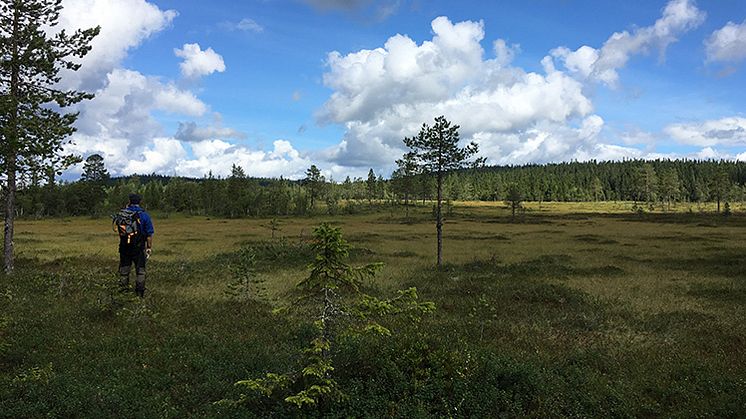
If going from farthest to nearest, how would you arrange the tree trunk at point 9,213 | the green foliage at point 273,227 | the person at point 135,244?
the green foliage at point 273,227 → the tree trunk at point 9,213 → the person at point 135,244

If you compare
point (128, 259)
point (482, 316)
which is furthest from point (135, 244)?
point (482, 316)

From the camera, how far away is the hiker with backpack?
13.3 m

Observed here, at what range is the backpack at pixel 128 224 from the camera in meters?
13.2

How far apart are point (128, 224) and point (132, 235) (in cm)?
39

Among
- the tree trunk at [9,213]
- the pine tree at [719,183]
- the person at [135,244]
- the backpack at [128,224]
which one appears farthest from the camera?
the pine tree at [719,183]

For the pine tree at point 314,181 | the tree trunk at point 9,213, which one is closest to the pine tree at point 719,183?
the pine tree at point 314,181

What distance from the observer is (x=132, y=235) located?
531 inches

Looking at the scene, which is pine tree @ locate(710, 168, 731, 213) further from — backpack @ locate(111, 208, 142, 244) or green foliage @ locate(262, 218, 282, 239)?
backpack @ locate(111, 208, 142, 244)

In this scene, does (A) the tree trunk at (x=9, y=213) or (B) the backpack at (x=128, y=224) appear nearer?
(B) the backpack at (x=128, y=224)

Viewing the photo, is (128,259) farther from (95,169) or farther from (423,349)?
(95,169)

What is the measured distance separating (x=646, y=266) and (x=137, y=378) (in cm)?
2857

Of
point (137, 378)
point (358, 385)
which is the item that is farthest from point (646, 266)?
point (137, 378)

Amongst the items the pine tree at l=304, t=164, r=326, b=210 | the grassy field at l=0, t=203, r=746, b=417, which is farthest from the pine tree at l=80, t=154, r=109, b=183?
the grassy field at l=0, t=203, r=746, b=417

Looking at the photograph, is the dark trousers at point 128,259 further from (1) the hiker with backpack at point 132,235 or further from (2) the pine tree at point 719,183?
(2) the pine tree at point 719,183
